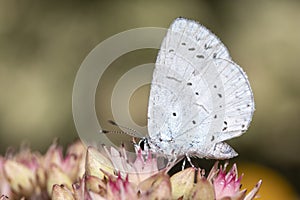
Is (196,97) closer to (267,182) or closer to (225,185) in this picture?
(225,185)

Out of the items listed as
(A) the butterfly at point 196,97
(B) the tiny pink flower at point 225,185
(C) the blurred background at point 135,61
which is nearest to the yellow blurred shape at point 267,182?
(C) the blurred background at point 135,61

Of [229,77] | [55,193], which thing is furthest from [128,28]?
[55,193]

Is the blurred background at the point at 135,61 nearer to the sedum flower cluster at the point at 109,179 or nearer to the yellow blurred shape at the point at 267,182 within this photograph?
the yellow blurred shape at the point at 267,182

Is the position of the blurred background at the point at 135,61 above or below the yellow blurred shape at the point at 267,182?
above

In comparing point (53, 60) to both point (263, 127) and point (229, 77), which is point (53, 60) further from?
point (229, 77)

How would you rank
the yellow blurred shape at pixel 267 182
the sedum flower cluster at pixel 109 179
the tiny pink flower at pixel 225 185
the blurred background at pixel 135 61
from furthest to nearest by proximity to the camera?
the blurred background at pixel 135 61 → the yellow blurred shape at pixel 267 182 → the tiny pink flower at pixel 225 185 → the sedum flower cluster at pixel 109 179

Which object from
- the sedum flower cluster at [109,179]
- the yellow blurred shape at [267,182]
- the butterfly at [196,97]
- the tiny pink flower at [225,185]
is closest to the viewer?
the sedum flower cluster at [109,179]

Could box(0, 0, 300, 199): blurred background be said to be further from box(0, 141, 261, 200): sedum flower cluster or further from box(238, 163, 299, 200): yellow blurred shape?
box(0, 141, 261, 200): sedum flower cluster
